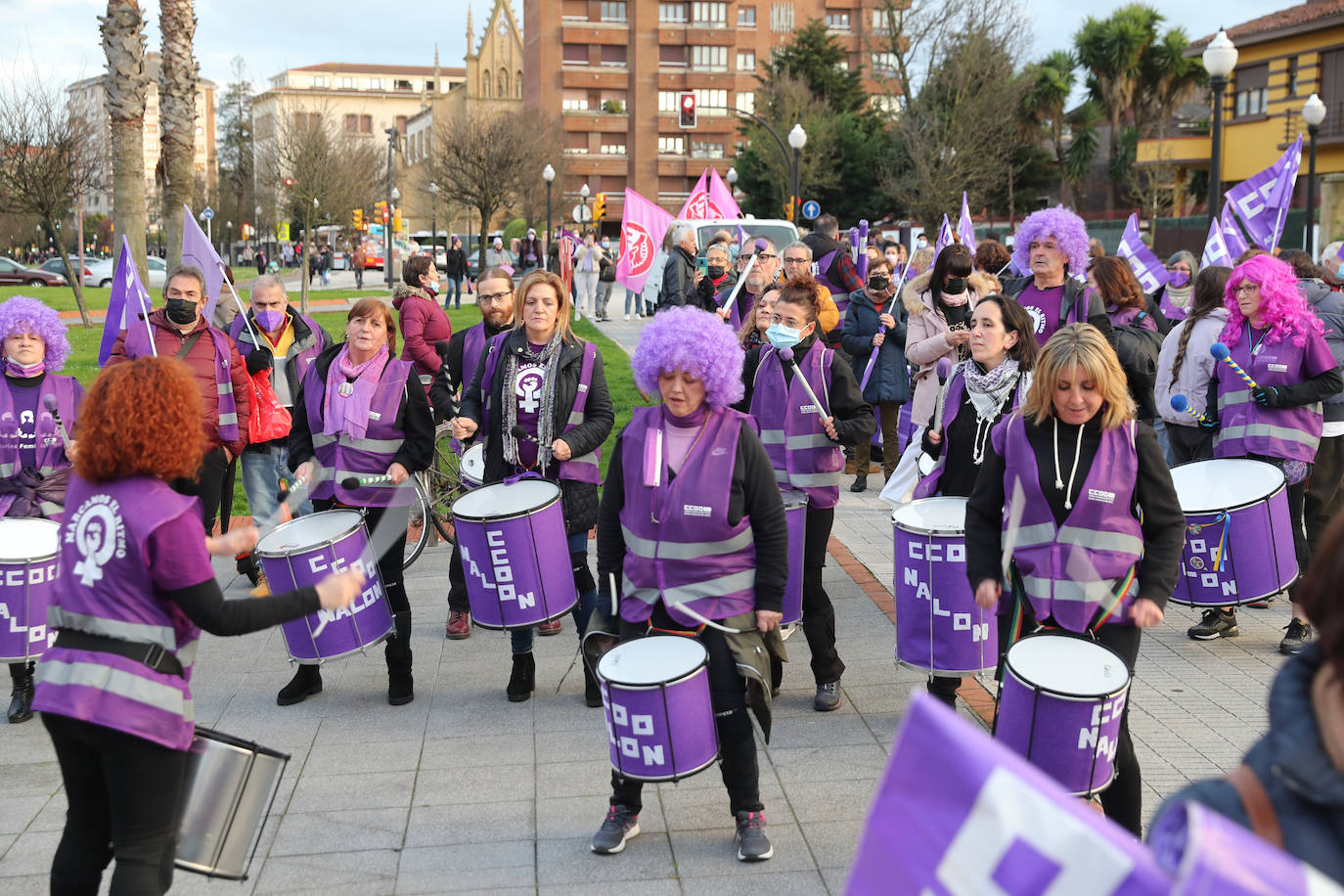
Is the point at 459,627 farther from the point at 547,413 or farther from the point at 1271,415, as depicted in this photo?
the point at 1271,415

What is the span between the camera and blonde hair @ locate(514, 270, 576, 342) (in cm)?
641

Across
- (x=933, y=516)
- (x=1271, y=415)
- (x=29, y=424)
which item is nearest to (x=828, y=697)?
(x=933, y=516)

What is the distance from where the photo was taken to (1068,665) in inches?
166

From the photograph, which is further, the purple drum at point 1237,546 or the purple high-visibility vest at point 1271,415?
the purple high-visibility vest at point 1271,415

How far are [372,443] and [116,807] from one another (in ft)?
10.1

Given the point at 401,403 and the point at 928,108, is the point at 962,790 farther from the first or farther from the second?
the point at 928,108

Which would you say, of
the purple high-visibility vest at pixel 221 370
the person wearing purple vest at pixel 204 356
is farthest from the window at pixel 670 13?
the purple high-visibility vest at pixel 221 370

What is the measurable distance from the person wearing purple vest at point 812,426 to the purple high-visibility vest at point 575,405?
840mm

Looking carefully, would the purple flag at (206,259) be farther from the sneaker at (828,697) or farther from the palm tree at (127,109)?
the palm tree at (127,109)

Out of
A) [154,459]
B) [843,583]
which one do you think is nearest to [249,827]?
[154,459]

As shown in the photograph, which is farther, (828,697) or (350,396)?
(350,396)

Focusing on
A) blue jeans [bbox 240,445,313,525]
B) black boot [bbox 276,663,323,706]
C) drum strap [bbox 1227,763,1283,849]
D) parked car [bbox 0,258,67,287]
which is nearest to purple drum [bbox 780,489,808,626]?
black boot [bbox 276,663,323,706]

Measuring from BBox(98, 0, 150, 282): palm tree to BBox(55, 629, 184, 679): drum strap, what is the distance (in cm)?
1180

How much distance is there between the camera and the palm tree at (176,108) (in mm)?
15258
